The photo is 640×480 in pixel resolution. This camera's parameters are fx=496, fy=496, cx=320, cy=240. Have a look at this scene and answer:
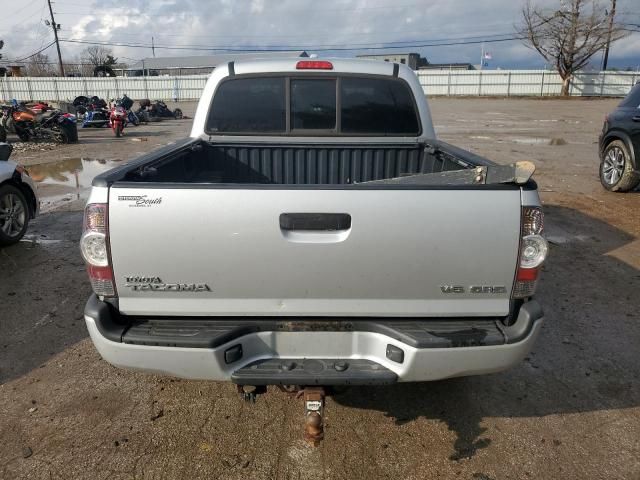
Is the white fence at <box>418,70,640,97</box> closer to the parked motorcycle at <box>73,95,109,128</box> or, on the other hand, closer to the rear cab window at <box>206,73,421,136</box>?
the parked motorcycle at <box>73,95,109,128</box>

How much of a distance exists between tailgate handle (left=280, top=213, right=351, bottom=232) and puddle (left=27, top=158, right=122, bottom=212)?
288 inches

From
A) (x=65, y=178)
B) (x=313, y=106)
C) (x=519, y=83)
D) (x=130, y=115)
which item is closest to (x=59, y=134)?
(x=130, y=115)

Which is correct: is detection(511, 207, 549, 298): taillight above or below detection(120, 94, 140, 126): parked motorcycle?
above

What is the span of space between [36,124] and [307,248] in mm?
17631

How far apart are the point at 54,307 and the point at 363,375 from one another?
11.5 feet

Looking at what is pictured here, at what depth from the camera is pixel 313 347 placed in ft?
7.96

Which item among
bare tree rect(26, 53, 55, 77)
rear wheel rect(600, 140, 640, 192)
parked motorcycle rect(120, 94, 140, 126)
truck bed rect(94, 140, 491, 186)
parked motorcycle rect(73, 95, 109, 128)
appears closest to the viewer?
truck bed rect(94, 140, 491, 186)

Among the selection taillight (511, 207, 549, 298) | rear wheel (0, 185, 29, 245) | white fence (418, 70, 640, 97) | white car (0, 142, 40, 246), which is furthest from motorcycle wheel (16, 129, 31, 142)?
white fence (418, 70, 640, 97)

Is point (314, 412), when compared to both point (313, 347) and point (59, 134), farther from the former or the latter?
point (59, 134)

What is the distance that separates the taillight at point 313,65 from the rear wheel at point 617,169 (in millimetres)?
6652

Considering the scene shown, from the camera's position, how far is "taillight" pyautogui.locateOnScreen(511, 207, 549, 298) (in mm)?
2320

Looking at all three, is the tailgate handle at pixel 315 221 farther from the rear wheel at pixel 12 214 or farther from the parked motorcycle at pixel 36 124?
the parked motorcycle at pixel 36 124

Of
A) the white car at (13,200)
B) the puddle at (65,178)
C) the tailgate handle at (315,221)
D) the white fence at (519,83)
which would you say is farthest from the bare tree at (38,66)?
the tailgate handle at (315,221)

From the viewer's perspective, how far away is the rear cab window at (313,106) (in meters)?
4.22
